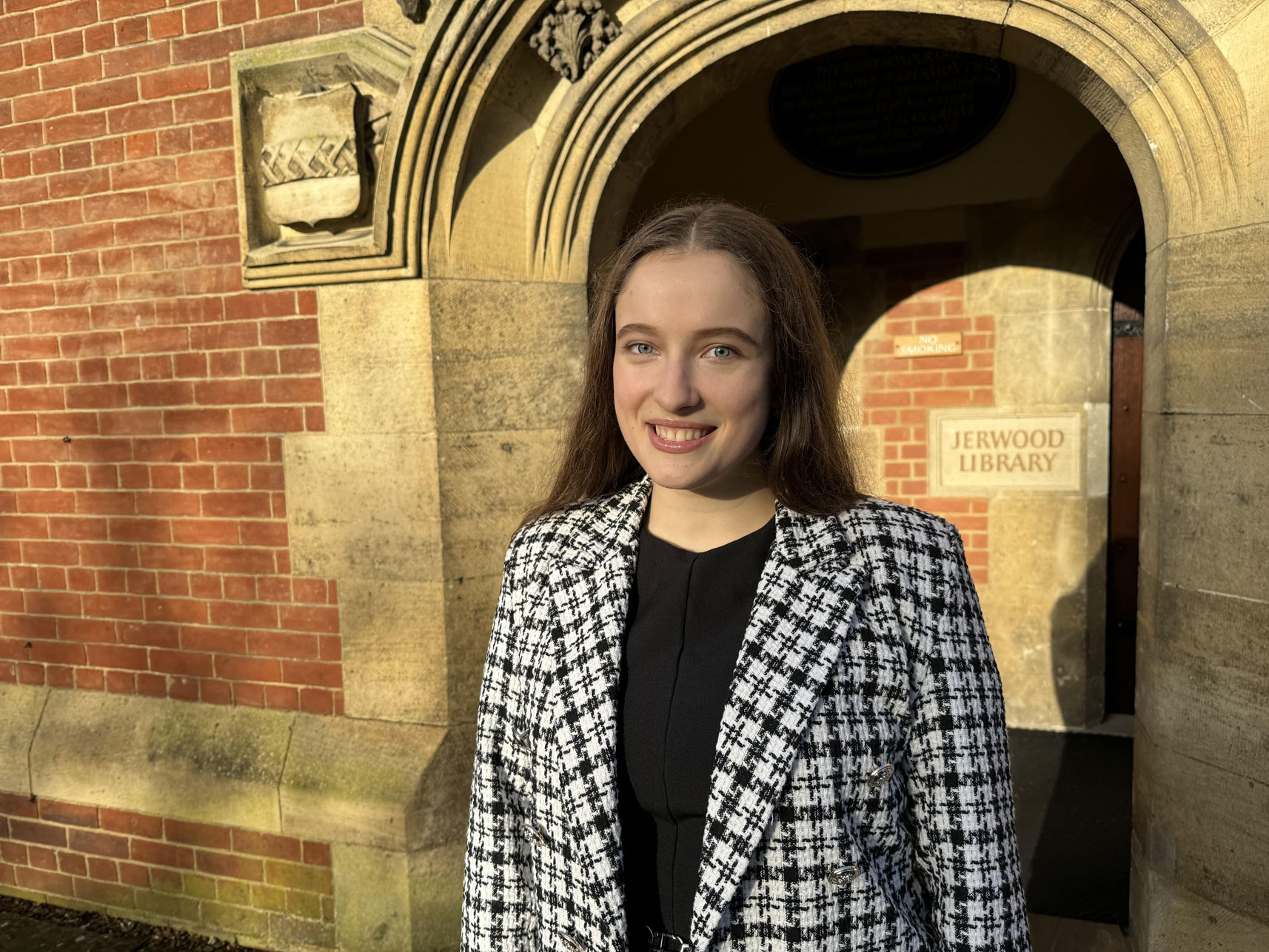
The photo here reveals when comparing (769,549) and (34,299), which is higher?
(34,299)

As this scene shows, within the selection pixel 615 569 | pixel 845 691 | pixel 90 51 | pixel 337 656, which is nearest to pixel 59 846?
pixel 337 656

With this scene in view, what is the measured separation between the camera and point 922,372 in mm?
5023

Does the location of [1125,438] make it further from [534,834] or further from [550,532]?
[534,834]

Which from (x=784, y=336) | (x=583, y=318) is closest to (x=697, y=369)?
(x=784, y=336)

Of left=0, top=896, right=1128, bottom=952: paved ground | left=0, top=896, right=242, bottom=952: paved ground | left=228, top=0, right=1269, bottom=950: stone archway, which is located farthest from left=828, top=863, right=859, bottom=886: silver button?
left=0, top=896, right=242, bottom=952: paved ground

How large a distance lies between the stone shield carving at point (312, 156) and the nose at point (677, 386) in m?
2.02

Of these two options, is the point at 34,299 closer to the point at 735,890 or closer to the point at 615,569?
the point at 615,569

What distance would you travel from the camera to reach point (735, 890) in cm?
127

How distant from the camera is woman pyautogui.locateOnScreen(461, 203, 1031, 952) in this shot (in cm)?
130

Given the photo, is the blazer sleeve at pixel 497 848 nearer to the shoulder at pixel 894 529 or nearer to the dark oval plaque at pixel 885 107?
the shoulder at pixel 894 529

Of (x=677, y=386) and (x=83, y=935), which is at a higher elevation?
(x=677, y=386)

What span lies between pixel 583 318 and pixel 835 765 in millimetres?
2118

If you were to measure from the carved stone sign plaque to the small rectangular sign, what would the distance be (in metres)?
0.32

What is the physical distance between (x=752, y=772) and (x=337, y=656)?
232cm
